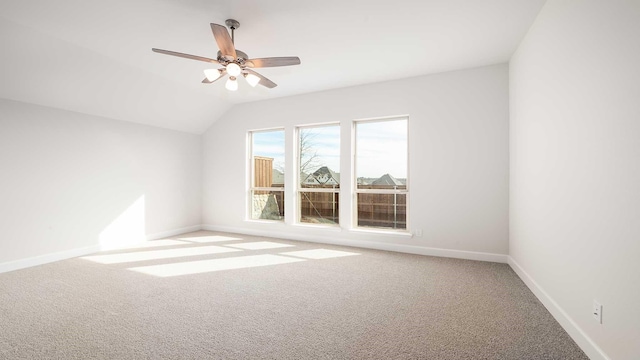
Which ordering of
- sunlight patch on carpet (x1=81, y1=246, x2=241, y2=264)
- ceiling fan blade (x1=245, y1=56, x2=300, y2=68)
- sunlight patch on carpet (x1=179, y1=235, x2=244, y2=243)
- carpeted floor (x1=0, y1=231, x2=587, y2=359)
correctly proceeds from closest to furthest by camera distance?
carpeted floor (x1=0, y1=231, x2=587, y2=359)
ceiling fan blade (x1=245, y1=56, x2=300, y2=68)
sunlight patch on carpet (x1=81, y1=246, x2=241, y2=264)
sunlight patch on carpet (x1=179, y1=235, x2=244, y2=243)

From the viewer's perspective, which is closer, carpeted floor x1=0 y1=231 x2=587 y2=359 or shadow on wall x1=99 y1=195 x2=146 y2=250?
carpeted floor x1=0 y1=231 x2=587 y2=359

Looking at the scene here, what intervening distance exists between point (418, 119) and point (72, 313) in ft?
14.7

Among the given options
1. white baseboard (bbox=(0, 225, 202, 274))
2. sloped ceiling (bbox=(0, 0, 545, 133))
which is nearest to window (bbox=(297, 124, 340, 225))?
sloped ceiling (bbox=(0, 0, 545, 133))

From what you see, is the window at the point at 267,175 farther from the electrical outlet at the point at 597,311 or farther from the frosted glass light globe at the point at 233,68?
the electrical outlet at the point at 597,311

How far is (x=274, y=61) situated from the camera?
2.71 meters

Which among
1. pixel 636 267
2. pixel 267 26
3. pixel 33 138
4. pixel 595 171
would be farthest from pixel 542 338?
pixel 33 138

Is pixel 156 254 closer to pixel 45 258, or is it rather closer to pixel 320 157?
pixel 45 258

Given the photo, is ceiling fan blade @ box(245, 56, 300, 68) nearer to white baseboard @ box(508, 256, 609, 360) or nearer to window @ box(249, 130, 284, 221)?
window @ box(249, 130, 284, 221)

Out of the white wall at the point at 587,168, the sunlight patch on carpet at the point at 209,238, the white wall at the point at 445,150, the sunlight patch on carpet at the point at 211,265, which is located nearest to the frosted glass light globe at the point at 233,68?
the white wall at the point at 445,150

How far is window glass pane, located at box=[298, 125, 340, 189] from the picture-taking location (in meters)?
4.90

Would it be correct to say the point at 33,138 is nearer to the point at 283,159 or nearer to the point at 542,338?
the point at 283,159

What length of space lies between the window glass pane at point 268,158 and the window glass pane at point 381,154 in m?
1.58

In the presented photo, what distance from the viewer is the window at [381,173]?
174 inches

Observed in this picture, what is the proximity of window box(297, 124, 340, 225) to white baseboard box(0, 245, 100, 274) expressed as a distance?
10.9ft
